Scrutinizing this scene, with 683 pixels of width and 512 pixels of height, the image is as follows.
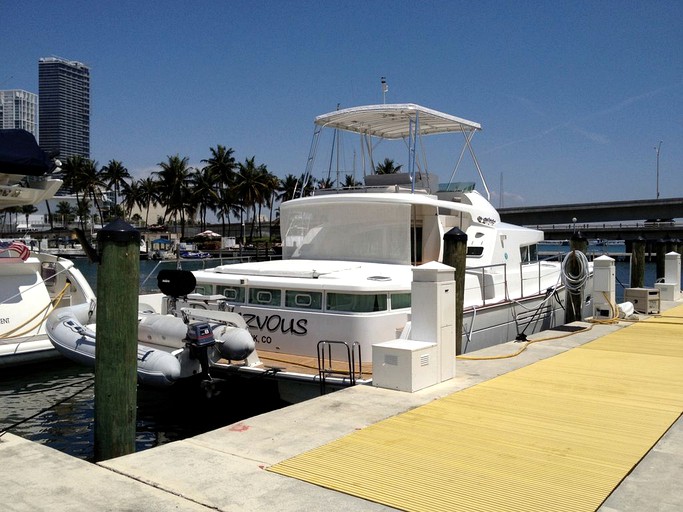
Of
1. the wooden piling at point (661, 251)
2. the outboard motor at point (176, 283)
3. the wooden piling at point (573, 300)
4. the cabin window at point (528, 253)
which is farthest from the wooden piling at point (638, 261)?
the outboard motor at point (176, 283)

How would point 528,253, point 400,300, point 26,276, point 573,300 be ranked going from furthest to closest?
point 528,253 < point 573,300 < point 26,276 < point 400,300

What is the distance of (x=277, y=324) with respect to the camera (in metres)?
10.5

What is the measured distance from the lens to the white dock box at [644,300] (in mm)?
17469

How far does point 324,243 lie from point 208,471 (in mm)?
8423

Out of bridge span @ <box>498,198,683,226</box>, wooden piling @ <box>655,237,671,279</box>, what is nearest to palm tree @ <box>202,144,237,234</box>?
bridge span @ <box>498,198,683,226</box>

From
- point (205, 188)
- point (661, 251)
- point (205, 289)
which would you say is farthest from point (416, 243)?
point (205, 188)

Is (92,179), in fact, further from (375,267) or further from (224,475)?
(224,475)

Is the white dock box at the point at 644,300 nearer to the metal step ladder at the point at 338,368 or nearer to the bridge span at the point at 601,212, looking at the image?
the metal step ladder at the point at 338,368

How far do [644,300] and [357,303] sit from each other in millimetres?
11096

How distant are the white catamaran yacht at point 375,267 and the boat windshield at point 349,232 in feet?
0.07

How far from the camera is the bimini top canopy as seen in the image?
1442cm

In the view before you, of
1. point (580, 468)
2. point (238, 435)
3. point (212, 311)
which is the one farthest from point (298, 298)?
point (580, 468)

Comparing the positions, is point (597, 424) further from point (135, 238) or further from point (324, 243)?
point (324, 243)

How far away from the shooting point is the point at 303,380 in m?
8.92
